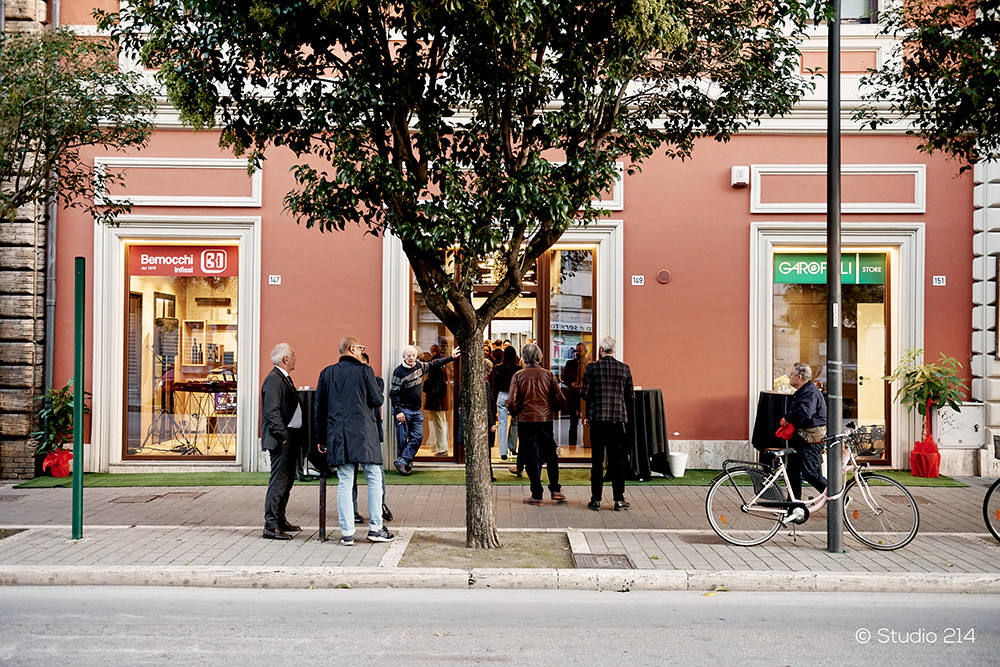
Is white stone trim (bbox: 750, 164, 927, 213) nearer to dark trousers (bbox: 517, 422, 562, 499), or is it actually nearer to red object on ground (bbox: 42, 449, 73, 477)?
dark trousers (bbox: 517, 422, 562, 499)

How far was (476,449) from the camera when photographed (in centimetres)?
779

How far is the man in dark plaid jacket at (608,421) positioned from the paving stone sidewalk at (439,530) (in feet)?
1.22

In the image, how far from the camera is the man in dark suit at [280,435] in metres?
7.87

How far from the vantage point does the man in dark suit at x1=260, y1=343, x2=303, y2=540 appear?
7871mm

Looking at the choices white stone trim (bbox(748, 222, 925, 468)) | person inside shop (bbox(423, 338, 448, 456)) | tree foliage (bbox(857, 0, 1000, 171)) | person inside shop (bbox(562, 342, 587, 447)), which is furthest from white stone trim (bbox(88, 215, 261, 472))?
tree foliage (bbox(857, 0, 1000, 171))

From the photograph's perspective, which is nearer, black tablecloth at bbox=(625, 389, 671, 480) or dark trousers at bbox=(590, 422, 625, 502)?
dark trousers at bbox=(590, 422, 625, 502)

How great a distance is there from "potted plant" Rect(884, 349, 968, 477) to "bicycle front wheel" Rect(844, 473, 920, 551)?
443cm

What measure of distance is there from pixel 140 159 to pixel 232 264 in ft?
6.41

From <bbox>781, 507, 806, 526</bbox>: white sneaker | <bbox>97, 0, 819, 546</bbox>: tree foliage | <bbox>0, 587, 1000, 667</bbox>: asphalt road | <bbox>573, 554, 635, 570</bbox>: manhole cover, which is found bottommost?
<bbox>0, 587, 1000, 667</bbox>: asphalt road

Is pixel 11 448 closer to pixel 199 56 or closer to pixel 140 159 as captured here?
pixel 140 159

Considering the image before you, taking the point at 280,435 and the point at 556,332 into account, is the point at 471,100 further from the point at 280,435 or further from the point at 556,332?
the point at 556,332

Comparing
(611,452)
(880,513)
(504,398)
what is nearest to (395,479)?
(504,398)

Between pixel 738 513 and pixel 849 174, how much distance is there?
660 centimetres

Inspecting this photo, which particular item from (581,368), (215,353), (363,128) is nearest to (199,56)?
(363,128)
